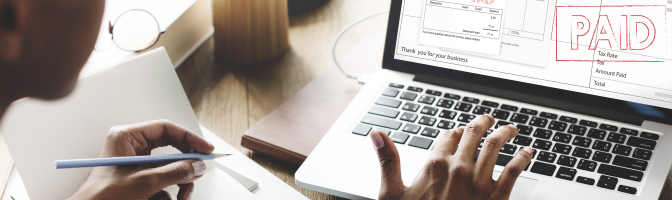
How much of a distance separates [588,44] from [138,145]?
52cm

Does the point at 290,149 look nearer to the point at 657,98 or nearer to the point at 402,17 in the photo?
the point at 402,17

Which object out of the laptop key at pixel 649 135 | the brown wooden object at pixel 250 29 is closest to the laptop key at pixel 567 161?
the laptop key at pixel 649 135

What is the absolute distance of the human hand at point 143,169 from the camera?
0.44 meters

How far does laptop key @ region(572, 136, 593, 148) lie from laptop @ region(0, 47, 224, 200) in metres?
0.41

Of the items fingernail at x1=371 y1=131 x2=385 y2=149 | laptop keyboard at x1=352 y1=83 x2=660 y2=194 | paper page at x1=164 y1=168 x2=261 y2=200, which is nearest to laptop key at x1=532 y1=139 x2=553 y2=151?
laptop keyboard at x1=352 y1=83 x2=660 y2=194

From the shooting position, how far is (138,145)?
498 millimetres

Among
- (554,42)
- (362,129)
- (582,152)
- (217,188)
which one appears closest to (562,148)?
(582,152)

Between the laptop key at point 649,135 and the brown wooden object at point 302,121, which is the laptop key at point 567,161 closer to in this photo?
the laptop key at point 649,135

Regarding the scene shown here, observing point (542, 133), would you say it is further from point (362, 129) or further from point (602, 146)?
point (362, 129)

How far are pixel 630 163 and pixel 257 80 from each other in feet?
1.77

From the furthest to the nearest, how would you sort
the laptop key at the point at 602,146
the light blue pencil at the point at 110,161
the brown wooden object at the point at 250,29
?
1. the brown wooden object at the point at 250,29
2. the laptop key at the point at 602,146
3. the light blue pencil at the point at 110,161

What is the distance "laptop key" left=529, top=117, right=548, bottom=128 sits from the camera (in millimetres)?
570

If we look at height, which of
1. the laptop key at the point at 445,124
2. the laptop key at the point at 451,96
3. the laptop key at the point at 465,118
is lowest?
the laptop key at the point at 445,124

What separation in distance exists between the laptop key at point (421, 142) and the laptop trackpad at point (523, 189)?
11cm
